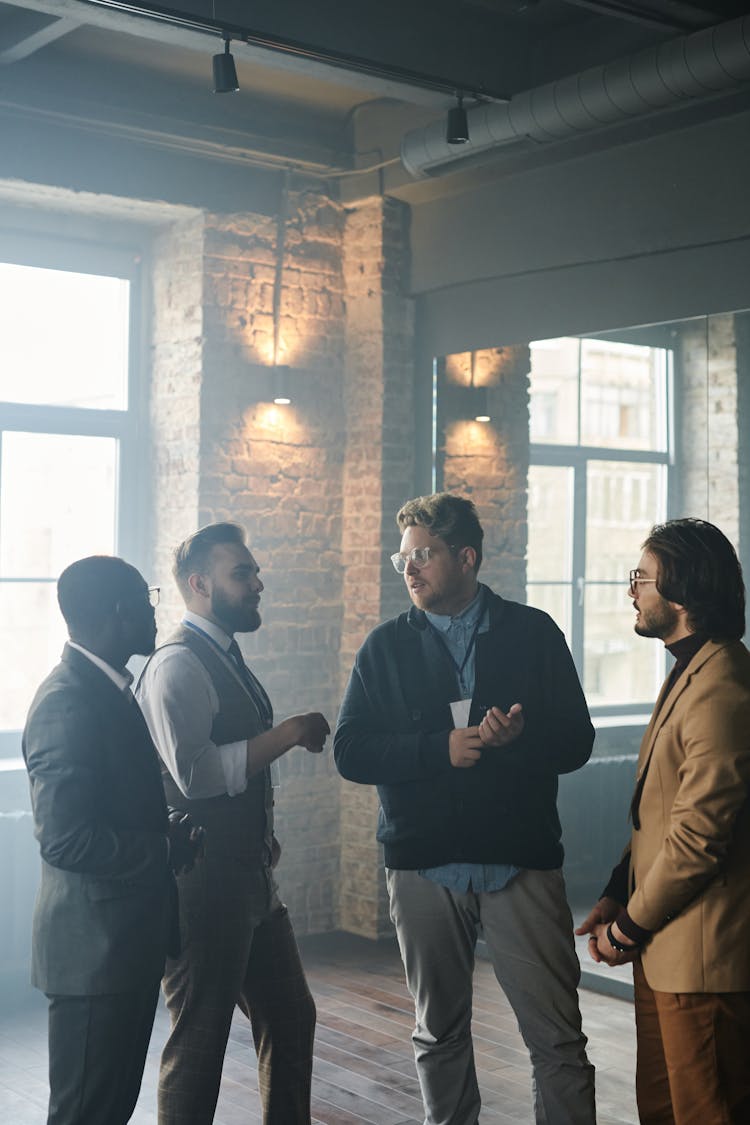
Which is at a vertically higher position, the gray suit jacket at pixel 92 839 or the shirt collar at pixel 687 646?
the shirt collar at pixel 687 646

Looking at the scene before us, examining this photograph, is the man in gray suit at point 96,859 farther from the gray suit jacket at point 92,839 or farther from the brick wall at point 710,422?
the brick wall at point 710,422

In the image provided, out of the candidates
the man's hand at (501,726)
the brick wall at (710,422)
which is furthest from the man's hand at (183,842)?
the brick wall at (710,422)

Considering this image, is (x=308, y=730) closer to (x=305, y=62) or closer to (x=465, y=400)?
(x=305, y=62)

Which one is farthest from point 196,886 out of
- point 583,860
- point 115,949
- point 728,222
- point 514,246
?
point 514,246

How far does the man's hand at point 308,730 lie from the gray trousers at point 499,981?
427 mm

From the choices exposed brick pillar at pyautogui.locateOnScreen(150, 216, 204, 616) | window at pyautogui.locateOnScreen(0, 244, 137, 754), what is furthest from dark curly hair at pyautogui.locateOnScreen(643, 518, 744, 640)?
window at pyautogui.locateOnScreen(0, 244, 137, 754)

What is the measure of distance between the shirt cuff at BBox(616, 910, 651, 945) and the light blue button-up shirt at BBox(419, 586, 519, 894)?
43cm

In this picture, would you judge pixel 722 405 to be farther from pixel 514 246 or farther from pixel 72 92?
pixel 72 92

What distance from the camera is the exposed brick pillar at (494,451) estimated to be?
604cm

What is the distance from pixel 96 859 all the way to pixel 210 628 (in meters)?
0.84

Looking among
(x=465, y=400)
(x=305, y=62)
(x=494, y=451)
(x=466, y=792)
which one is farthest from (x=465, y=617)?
(x=465, y=400)

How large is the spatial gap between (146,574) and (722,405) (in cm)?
292

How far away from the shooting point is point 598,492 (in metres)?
5.64

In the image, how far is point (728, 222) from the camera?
500 centimetres
